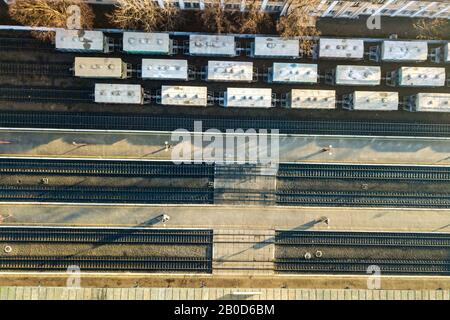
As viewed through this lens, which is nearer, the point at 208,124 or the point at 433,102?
the point at 433,102

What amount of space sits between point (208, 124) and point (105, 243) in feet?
65.2

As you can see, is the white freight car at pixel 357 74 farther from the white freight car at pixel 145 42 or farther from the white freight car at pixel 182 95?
the white freight car at pixel 145 42

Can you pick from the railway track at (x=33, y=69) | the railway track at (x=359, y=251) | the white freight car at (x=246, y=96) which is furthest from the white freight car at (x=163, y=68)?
the railway track at (x=359, y=251)

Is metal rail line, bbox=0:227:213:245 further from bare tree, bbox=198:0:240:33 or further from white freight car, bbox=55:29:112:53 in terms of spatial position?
bare tree, bbox=198:0:240:33

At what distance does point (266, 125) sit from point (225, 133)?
531 centimetres

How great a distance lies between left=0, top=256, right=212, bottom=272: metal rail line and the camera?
50719 millimetres

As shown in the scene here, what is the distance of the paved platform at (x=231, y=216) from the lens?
50.7 meters

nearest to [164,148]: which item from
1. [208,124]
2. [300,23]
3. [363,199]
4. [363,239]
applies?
[208,124]

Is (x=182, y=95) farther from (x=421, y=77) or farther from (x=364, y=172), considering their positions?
(x=421, y=77)

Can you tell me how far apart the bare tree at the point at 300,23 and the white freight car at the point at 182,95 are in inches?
492

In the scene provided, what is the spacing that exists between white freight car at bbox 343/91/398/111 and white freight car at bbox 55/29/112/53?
31695 millimetres

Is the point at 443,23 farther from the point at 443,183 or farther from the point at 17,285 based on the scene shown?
the point at 17,285

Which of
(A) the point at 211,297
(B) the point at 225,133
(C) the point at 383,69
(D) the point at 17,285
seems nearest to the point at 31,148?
(D) the point at 17,285

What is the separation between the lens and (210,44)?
4884 centimetres
